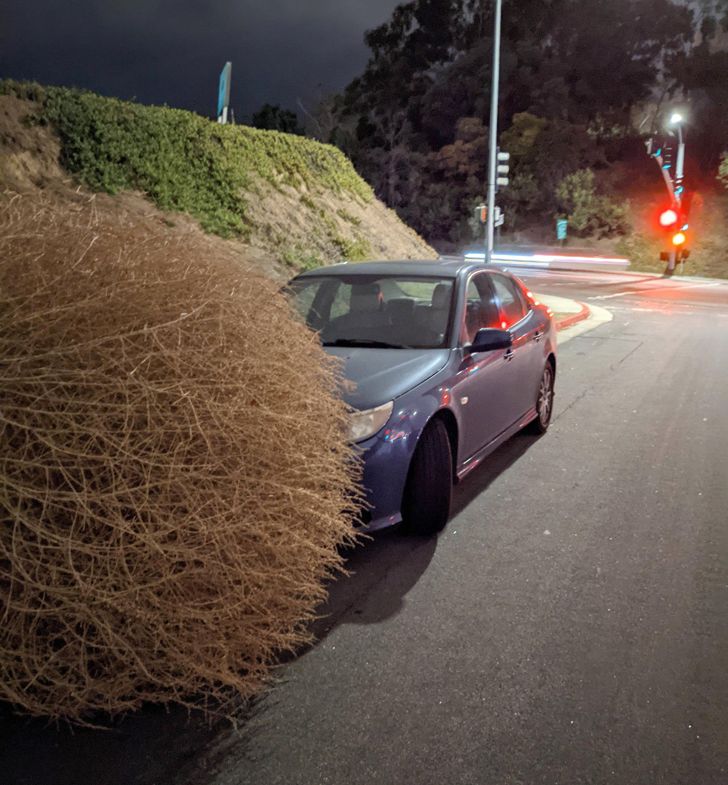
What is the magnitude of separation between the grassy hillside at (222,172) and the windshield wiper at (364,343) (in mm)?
9846

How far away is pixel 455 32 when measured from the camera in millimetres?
74938

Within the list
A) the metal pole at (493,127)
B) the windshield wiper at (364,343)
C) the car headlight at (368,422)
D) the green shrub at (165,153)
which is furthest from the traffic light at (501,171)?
the car headlight at (368,422)

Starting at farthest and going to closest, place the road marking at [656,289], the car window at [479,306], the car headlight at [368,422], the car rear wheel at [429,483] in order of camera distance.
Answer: the road marking at [656,289] < the car window at [479,306] < the car rear wheel at [429,483] < the car headlight at [368,422]

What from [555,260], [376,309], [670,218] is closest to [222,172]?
[376,309]

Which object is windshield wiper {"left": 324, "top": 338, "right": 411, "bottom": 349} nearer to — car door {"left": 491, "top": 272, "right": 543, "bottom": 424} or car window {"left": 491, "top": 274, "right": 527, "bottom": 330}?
car door {"left": 491, "top": 272, "right": 543, "bottom": 424}

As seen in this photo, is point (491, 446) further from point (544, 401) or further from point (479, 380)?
point (544, 401)

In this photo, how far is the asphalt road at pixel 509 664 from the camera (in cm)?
285

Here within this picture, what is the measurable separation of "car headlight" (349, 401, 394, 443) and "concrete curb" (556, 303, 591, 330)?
1355 centimetres

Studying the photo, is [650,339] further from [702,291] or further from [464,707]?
[702,291]

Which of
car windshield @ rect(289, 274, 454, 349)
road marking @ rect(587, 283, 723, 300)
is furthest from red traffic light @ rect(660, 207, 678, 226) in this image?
car windshield @ rect(289, 274, 454, 349)

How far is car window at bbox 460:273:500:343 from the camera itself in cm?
594

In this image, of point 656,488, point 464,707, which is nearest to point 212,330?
point 464,707

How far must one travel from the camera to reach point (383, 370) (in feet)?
16.1

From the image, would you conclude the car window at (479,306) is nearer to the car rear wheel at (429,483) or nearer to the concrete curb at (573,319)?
the car rear wheel at (429,483)
